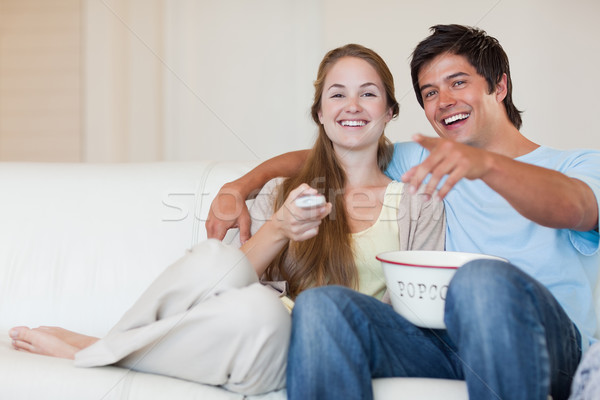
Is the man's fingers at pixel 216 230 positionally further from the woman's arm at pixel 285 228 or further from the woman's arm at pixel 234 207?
the woman's arm at pixel 285 228

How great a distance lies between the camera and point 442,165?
827 millimetres

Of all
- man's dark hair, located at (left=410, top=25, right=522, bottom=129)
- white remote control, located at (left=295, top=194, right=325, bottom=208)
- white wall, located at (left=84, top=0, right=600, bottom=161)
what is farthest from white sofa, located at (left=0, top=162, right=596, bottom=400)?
white wall, located at (left=84, top=0, right=600, bottom=161)

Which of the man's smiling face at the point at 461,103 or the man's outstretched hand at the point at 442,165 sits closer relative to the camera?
the man's outstretched hand at the point at 442,165

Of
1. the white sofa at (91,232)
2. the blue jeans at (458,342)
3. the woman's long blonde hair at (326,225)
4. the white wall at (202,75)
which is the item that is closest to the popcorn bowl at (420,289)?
the blue jeans at (458,342)

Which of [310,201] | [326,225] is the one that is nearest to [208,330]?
[310,201]

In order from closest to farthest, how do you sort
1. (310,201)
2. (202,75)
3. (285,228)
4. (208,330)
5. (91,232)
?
(208,330)
(310,201)
(285,228)
(91,232)
(202,75)

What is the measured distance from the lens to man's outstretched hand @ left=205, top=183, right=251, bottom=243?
137 centimetres

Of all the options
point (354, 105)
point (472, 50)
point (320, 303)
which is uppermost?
point (472, 50)

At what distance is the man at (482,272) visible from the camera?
0.80m

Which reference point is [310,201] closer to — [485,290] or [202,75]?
[485,290]

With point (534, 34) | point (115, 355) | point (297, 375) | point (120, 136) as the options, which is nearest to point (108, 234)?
point (115, 355)

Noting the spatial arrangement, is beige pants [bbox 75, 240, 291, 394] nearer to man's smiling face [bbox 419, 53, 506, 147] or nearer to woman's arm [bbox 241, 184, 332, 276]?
woman's arm [bbox 241, 184, 332, 276]

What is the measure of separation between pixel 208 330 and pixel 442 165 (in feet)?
1.49

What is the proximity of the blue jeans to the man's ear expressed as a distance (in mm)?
654
